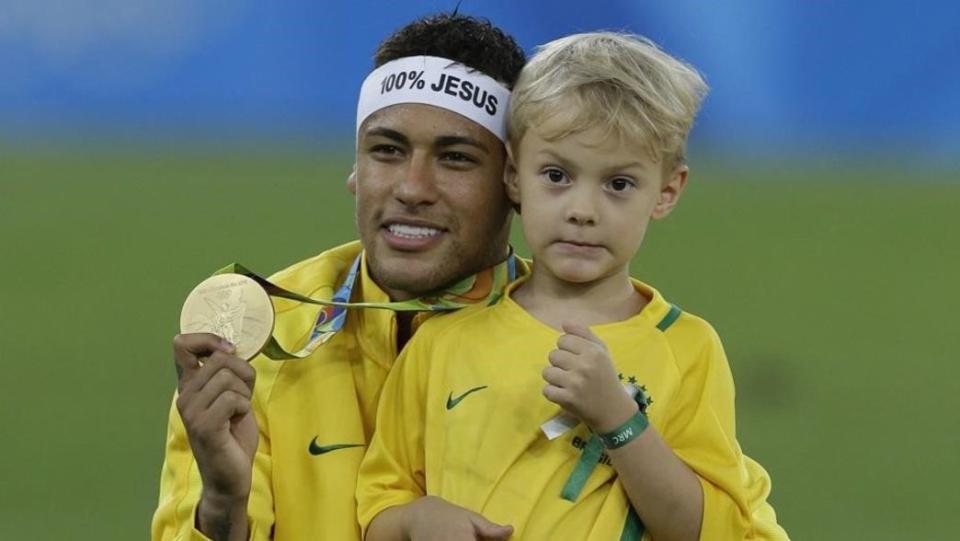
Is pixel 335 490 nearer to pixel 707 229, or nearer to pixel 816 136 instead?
pixel 707 229

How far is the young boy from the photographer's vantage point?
312 centimetres

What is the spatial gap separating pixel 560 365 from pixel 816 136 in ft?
30.4

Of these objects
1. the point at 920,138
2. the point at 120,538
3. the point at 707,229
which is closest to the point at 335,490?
the point at 120,538

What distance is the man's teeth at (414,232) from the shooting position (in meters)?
3.60

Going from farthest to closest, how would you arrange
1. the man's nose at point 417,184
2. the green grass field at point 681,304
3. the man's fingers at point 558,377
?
the green grass field at point 681,304 < the man's nose at point 417,184 < the man's fingers at point 558,377

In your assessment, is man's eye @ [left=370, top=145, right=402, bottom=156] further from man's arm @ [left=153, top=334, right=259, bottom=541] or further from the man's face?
man's arm @ [left=153, top=334, right=259, bottom=541]

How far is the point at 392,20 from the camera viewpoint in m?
9.68

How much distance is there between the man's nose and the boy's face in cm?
33

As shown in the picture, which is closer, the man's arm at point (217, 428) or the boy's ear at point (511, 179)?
the man's arm at point (217, 428)

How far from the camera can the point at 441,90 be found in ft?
12.1

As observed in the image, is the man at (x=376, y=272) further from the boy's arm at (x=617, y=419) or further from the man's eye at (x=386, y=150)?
the boy's arm at (x=617, y=419)

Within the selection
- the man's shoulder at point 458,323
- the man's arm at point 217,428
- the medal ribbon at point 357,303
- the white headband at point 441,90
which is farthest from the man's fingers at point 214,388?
the white headband at point 441,90

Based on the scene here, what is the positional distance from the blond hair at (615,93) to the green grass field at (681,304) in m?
3.03

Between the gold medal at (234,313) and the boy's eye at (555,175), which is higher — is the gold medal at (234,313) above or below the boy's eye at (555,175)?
below
